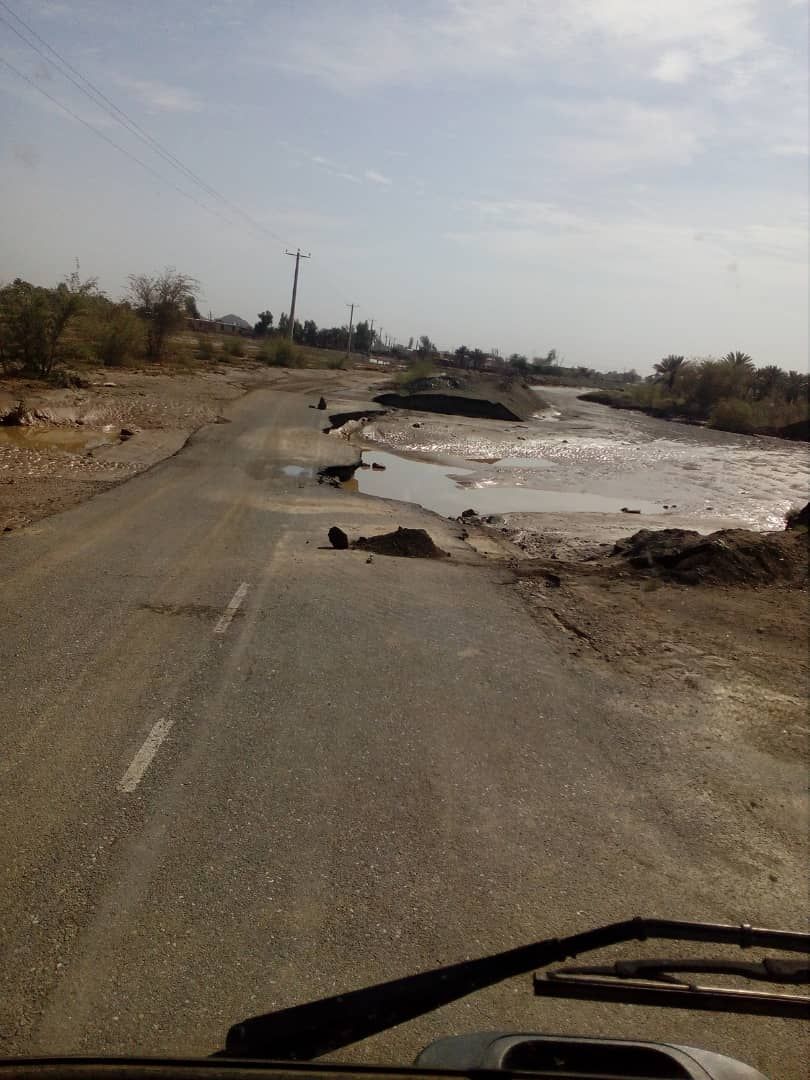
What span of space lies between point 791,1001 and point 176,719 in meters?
4.78

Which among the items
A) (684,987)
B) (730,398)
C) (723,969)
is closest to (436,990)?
(684,987)

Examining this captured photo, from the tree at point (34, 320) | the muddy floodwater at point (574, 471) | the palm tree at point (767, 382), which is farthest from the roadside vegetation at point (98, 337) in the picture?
the palm tree at point (767, 382)

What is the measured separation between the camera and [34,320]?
3088 centimetres

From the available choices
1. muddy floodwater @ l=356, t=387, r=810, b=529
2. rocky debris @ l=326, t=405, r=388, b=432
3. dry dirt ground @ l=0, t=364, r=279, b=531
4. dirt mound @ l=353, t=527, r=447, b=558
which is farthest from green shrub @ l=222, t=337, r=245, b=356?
dirt mound @ l=353, t=527, r=447, b=558

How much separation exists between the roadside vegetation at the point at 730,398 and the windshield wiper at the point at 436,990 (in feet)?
228

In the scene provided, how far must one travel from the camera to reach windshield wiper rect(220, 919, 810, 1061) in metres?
2.46

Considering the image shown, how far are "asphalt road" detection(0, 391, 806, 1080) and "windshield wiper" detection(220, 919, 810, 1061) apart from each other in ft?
2.52

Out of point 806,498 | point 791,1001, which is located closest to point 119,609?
point 791,1001

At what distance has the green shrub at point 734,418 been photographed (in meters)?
67.4

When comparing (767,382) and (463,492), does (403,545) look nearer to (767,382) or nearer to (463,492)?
(463,492)

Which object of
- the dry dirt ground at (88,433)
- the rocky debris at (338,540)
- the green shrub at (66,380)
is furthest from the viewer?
the green shrub at (66,380)

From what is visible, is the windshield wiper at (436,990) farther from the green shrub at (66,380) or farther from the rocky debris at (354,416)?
the green shrub at (66,380)

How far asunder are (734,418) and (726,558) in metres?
59.9

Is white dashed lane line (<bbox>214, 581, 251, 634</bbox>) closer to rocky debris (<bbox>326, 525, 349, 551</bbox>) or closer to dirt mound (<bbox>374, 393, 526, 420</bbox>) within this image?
rocky debris (<bbox>326, 525, 349, 551</bbox>)
